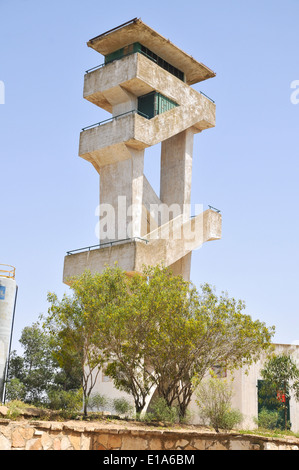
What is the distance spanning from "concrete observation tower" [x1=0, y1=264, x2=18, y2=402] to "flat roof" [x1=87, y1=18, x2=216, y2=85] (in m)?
16.9

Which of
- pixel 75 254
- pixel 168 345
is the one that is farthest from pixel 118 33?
pixel 168 345

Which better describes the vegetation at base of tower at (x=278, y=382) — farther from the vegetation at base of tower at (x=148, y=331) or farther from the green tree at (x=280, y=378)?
the vegetation at base of tower at (x=148, y=331)

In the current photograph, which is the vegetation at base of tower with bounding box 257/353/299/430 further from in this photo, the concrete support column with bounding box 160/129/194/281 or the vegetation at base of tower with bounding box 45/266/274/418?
the concrete support column with bounding box 160/129/194/281

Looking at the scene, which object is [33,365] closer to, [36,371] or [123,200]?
[36,371]

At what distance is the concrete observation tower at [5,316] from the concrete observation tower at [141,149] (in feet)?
17.4

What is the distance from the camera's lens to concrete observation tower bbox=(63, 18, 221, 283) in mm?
34250

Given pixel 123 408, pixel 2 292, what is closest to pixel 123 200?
pixel 2 292

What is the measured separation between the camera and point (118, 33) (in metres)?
36.5

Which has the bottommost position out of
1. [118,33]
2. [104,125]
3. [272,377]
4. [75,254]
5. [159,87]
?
[272,377]

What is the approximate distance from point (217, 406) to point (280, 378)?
28.4 ft

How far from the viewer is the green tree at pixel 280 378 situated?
108ft

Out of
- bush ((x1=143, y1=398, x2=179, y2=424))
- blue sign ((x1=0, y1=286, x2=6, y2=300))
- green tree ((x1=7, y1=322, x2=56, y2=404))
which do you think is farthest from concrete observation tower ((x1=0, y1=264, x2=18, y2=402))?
green tree ((x1=7, y1=322, x2=56, y2=404))
